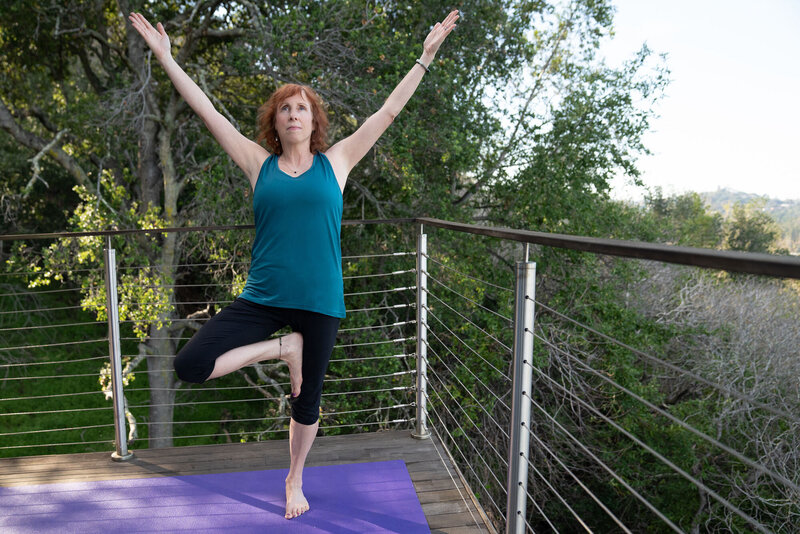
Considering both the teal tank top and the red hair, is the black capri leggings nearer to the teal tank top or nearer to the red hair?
the teal tank top

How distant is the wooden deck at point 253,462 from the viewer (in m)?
2.34

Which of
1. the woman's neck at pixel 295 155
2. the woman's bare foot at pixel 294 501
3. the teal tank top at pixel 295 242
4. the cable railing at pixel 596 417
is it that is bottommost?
the cable railing at pixel 596 417

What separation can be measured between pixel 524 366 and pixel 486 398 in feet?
20.6

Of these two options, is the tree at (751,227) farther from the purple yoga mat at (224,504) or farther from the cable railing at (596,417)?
the purple yoga mat at (224,504)

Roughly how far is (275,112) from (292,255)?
53 cm

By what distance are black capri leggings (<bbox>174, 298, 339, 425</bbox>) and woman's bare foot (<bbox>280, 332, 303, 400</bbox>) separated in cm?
2

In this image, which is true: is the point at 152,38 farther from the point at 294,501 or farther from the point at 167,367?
the point at 167,367

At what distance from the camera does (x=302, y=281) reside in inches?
75.1

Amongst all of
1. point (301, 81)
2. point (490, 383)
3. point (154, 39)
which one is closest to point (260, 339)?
point (154, 39)

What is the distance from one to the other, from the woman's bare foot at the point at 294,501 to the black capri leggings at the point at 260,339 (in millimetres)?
259

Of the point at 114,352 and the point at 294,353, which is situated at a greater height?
the point at 294,353

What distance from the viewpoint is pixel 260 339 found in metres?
1.99

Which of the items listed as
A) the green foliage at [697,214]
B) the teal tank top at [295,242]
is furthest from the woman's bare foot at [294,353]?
the green foliage at [697,214]

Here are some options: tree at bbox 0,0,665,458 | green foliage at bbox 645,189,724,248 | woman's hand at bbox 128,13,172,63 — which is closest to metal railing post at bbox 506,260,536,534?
woman's hand at bbox 128,13,172,63
